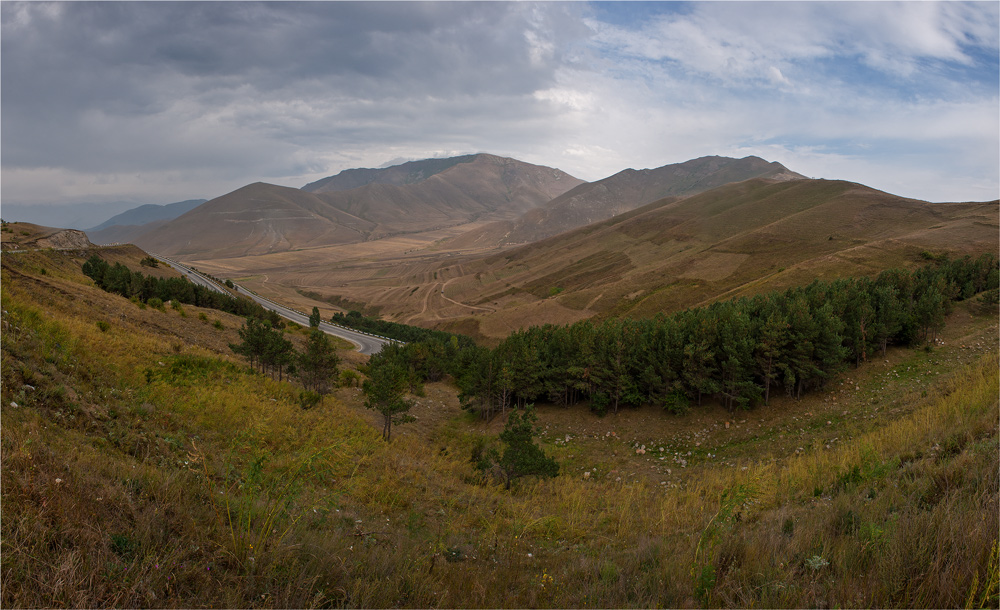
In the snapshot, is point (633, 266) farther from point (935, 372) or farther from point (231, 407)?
point (231, 407)

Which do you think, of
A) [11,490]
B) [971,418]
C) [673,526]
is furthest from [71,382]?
[971,418]

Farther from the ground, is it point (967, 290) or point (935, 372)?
point (967, 290)

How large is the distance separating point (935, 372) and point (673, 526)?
77.9 ft

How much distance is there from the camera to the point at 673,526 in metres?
7.57

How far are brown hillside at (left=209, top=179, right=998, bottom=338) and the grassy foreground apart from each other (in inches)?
2582

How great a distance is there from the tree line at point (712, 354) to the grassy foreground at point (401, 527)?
13.1m

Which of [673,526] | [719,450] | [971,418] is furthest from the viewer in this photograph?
[719,450]

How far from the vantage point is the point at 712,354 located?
2398 cm

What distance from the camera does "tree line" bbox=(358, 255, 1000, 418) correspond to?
23.5 m

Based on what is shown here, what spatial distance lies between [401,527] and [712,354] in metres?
21.6

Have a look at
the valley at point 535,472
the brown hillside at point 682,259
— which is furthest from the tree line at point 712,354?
the brown hillside at point 682,259

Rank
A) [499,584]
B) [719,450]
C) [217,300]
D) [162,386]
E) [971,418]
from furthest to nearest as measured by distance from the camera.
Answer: [217,300] → [719,450] → [162,386] → [971,418] → [499,584]

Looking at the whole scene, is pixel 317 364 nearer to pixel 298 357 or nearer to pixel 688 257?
pixel 298 357

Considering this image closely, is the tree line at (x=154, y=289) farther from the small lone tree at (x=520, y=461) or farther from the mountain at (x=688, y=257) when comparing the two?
the mountain at (x=688, y=257)
